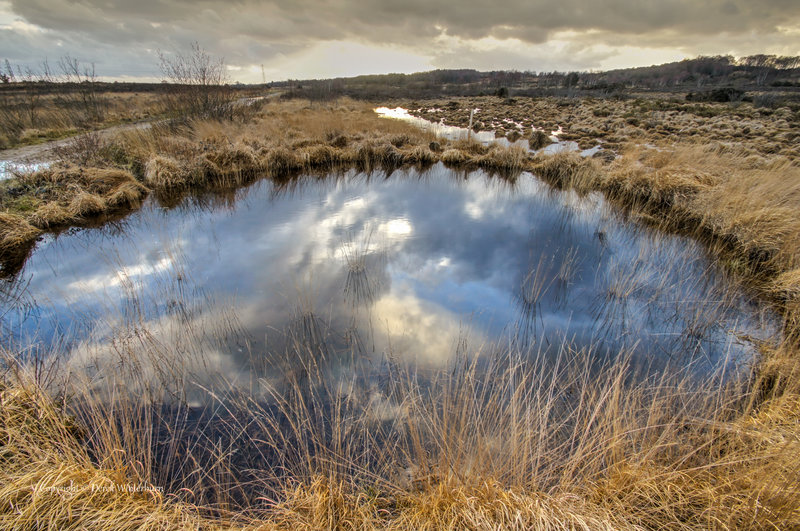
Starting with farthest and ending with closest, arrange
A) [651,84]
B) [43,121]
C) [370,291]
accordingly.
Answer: [651,84], [43,121], [370,291]

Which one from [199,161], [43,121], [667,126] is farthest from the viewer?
[667,126]

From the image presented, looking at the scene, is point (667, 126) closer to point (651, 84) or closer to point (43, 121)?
point (43, 121)

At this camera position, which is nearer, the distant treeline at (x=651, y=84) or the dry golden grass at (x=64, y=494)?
the dry golden grass at (x=64, y=494)

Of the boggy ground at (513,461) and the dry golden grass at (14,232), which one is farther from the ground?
the dry golden grass at (14,232)

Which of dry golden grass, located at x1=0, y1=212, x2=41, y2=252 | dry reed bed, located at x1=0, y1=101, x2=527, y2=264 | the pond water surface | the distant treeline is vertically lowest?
the pond water surface

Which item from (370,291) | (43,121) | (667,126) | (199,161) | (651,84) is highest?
(651,84)

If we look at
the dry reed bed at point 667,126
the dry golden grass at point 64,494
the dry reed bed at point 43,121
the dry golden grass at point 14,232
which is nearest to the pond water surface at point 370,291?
the dry golden grass at point 14,232

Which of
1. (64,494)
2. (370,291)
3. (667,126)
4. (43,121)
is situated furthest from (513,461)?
(43,121)

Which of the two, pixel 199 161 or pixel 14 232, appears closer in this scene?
pixel 14 232

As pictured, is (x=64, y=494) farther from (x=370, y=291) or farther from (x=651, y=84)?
(x=651, y=84)

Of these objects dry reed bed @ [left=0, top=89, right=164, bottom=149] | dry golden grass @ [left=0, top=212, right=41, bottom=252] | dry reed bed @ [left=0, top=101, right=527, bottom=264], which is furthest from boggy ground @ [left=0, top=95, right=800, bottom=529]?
dry reed bed @ [left=0, top=89, right=164, bottom=149]

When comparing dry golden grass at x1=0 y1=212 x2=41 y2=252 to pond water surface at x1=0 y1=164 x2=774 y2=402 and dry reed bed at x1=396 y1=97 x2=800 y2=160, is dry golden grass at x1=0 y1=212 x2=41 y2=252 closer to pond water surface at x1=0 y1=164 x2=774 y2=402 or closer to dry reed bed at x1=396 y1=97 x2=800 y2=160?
pond water surface at x1=0 y1=164 x2=774 y2=402

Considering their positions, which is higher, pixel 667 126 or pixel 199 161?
pixel 667 126

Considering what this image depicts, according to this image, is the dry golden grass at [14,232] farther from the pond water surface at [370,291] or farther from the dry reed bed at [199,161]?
the pond water surface at [370,291]
